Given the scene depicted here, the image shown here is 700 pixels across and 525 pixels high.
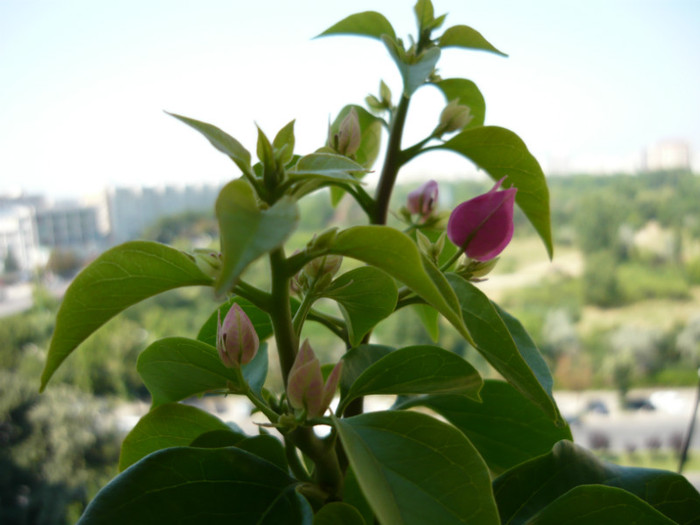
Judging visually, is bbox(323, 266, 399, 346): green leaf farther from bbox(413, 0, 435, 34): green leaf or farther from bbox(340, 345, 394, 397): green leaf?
bbox(413, 0, 435, 34): green leaf

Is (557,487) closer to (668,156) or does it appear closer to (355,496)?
(355,496)

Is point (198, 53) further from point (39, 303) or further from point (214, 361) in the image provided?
point (214, 361)

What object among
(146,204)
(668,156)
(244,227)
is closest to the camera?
(244,227)

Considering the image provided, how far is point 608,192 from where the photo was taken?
234 inches

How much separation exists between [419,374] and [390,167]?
0.11 m

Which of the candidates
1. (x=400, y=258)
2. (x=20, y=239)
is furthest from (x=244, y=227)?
(x=20, y=239)

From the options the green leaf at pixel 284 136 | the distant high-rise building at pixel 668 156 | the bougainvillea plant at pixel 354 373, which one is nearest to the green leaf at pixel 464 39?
the bougainvillea plant at pixel 354 373

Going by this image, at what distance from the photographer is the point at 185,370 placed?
0.24 m

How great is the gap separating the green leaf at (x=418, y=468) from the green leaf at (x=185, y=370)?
0.06m

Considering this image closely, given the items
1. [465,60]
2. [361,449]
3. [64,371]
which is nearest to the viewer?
[361,449]

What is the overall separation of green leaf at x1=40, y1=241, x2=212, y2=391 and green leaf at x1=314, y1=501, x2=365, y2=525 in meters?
0.09

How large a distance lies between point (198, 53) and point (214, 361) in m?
6.35

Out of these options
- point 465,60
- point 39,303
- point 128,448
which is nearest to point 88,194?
point 39,303

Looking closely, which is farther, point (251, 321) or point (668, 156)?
point (668, 156)
